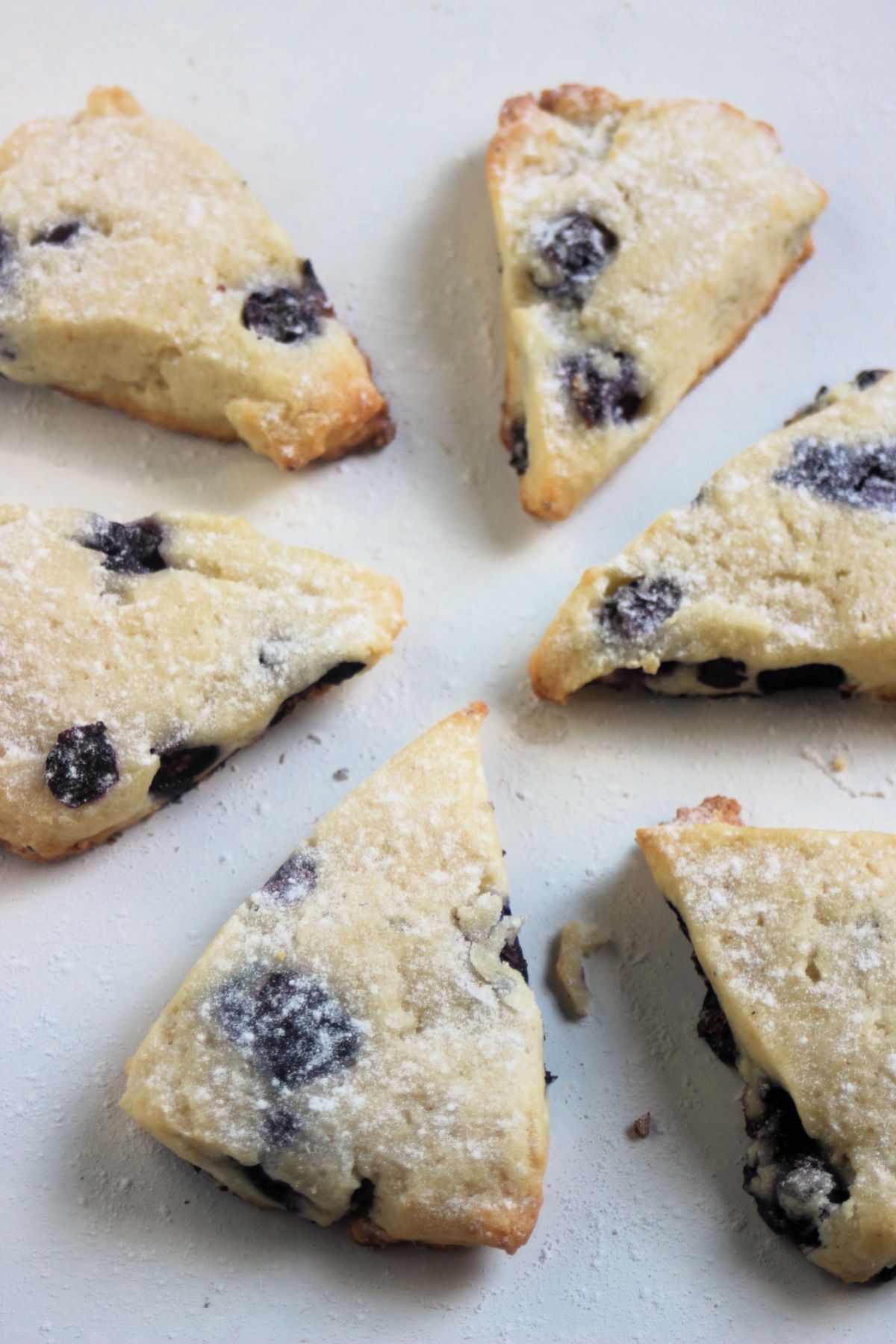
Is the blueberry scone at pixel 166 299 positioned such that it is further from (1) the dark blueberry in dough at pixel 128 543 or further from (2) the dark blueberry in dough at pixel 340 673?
(2) the dark blueberry in dough at pixel 340 673

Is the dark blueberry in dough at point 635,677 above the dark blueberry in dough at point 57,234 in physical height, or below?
below

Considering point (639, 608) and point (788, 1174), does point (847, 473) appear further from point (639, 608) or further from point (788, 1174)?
point (788, 1174)

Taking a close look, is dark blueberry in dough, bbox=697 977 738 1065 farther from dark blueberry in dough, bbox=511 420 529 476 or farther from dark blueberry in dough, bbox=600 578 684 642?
dark blueberry in dough, bbox=511 420 529 476

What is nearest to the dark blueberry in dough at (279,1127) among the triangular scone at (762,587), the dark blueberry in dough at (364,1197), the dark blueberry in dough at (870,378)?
the dark blueberry in dough at (364,1197)

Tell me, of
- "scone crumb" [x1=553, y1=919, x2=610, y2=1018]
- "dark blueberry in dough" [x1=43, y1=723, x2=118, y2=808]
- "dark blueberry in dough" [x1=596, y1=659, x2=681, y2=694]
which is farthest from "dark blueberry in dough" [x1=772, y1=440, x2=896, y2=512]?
"dark blueberry in dough" [x1=43, y1=723, x2=118, y2=808]

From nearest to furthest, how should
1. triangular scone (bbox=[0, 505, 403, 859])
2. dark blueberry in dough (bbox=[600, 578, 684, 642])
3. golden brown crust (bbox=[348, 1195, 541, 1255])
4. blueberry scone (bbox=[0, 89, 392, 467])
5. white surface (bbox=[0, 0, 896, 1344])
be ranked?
golden brown crust (bbox=[348, 1195, 541, 1255]), white surface (bbox=[0, 0, 896, 1344]), triangular scone (bbox=[0, 505, 403, 859]), dark blueberry in dough (bbox=[600, 578, 684, 642]), blueberry scone (bbox=[0, 89, 392, 467])

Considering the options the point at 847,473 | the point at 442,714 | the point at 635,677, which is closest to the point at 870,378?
the point at 847,473

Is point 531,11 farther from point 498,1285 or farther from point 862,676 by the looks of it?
point 498,1285
